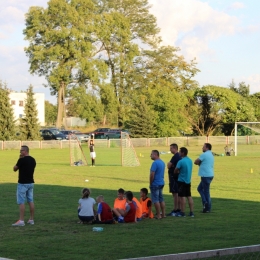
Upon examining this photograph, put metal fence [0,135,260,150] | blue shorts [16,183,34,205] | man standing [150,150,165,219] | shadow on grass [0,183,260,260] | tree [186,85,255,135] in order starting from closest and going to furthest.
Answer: shadow on grass [0,183,260,260]
blue shorts [16,183,34,205]
man standing [150,150,165,219]
metal fence [0,135,260,150]
tree [186,85,255,135]

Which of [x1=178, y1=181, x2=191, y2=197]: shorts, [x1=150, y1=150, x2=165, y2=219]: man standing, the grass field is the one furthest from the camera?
[x1=178, y1=181, x2=191, y2=197]: shorts

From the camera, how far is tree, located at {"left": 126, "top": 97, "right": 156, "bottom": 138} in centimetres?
6962

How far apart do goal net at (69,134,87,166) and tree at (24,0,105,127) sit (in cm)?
3658

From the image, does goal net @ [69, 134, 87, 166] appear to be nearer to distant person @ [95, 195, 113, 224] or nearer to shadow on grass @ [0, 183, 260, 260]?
shadow on grass @ [0, 183, 260, 260]

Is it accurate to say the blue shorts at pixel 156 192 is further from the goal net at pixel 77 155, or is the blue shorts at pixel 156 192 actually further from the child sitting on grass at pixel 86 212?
the goal net at pixel 77 155

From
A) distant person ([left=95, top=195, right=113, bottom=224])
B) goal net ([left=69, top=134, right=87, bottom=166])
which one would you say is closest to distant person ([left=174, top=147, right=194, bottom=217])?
distant person ([left=95, top=195, right=113, bottom=224])

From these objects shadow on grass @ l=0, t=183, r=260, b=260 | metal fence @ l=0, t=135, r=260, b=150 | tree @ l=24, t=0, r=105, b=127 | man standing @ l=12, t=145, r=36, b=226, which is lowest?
shadow on grass @ l=0, t=183, r=260, b=260

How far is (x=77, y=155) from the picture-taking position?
142 ft

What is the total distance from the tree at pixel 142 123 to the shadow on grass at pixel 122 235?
50130 millimetres

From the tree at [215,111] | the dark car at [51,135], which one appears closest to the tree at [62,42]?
the dark car at [51,135]

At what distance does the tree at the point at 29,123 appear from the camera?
220 ft

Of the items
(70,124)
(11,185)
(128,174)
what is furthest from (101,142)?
(70,124)

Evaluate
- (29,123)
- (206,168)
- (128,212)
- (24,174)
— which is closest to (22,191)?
(24,174)

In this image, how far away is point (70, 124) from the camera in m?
119
